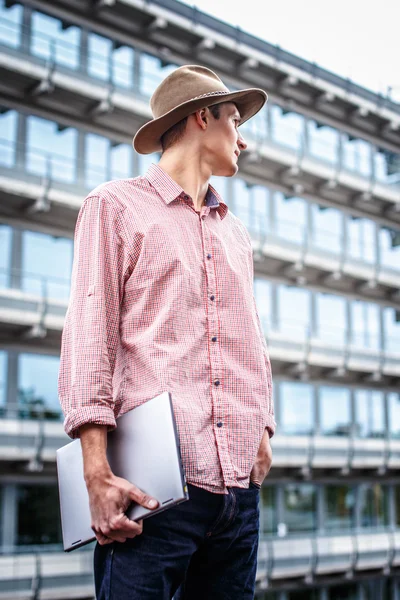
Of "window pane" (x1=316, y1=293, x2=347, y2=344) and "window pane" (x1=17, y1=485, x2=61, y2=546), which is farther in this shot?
"window pane" (x1=316, y1=293, x2=347, y2=344)

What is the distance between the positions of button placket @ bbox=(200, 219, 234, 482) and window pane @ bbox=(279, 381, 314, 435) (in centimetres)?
2005

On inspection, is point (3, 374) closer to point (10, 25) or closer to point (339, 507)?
point (10, 25)

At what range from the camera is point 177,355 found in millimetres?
1667

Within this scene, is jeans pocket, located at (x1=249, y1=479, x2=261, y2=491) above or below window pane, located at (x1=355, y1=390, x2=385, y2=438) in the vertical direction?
below

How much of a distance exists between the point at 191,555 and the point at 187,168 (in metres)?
0.90

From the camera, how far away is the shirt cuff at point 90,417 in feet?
5.02

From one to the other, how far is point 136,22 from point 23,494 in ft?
37.1

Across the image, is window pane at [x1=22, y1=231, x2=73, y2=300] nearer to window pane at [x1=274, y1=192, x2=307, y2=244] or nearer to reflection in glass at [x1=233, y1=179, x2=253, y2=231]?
reflection in glass at [x1=233, y1=179, x2=253, y2=231]

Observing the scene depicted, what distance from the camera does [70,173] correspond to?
1791 centimetres

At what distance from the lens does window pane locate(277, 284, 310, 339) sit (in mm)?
22172

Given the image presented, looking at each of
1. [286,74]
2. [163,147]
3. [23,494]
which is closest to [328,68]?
[286,74]

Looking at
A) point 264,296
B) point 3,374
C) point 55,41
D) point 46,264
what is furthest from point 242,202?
point 3,374

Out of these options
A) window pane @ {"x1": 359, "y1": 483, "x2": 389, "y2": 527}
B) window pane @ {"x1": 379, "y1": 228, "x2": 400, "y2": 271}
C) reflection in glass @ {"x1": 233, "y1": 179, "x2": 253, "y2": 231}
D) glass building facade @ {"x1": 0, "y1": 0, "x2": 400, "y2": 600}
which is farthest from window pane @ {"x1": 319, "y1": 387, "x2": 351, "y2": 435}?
reflection in glass @ {"x1": 233, "y1": 179, "x2": 253, "y2": 231}

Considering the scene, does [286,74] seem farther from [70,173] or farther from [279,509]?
[279,509]
